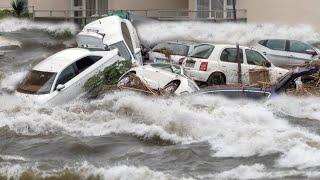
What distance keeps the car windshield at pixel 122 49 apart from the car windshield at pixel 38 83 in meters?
3.17

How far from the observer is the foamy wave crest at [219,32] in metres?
27.2

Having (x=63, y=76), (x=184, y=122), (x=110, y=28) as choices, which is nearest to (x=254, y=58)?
(x=110, y=28)

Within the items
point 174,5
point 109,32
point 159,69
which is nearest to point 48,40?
point 174,5

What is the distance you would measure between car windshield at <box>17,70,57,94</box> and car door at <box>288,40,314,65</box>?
9092mm

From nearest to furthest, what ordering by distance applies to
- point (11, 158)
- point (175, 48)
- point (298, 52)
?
point (11, 158) → point (175, 48) → point (298, 52)

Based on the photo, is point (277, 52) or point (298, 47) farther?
point (277, 52)

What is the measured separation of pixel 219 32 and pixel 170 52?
734cm

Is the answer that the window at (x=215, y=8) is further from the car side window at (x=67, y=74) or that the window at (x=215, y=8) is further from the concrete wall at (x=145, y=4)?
the car side window at (x=67, y=74)

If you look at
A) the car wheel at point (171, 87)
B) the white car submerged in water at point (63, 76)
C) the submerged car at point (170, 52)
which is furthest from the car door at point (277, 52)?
the white car submerged in water at point (63, 76)

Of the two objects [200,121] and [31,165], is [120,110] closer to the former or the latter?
[200,121]

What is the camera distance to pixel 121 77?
1833cm

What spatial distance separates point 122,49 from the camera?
21.2 m

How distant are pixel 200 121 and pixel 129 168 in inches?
145

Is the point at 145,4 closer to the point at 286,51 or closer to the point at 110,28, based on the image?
the point at 286,51
